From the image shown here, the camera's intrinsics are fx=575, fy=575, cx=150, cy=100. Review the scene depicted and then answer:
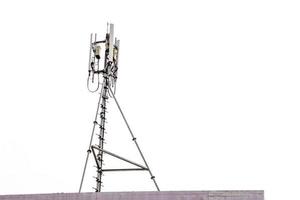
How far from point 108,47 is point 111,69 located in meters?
0.85

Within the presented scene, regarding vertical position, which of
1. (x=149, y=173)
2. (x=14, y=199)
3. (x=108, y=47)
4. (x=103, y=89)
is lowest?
(x=14, y=199)

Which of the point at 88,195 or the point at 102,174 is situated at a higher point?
the point at 102,174

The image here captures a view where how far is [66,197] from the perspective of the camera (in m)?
16.0

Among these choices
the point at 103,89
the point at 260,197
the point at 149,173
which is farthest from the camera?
the point at 103,89

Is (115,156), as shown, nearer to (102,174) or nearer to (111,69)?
(102,174)

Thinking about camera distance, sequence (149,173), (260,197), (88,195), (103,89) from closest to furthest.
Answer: (260,197) → (88,195) → (149,173) → (103,89)

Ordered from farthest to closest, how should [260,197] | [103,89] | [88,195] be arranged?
1. [103,89]
2. [88,195]
3. [260,197]

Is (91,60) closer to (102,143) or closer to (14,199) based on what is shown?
(102,143)

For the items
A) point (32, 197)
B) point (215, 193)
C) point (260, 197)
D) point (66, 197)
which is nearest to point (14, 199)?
point (32, 197)

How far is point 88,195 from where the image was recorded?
15820mm

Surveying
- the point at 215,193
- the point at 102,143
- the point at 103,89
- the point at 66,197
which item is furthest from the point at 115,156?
the point at 215,193

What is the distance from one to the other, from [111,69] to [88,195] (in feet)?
23.3

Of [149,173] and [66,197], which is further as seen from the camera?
[149,173]

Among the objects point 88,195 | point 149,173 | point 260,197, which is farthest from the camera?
point 149,173
